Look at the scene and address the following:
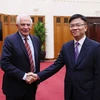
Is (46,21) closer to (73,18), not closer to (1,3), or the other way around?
(1,3)

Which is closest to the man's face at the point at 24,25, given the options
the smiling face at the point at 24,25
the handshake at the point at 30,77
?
the smiling face at the point at 24,25

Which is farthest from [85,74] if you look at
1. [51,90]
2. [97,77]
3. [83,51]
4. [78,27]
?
[51,90]

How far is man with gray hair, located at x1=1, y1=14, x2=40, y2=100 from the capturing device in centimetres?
235

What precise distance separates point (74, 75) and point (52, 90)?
336cm

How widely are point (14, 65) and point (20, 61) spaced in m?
0.08

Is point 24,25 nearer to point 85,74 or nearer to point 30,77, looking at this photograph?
point 30,77

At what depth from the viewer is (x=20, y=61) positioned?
239 cm

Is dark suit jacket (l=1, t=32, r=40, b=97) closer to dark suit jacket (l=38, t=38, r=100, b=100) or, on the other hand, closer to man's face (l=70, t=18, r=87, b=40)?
dark suit jacket (l=38, t=38, r=100, b=100)

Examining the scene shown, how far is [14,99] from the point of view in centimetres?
246

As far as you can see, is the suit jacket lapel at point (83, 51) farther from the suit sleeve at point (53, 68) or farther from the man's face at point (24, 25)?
the man's face at point (24, 25)

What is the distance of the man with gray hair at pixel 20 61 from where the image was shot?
7.72 ft

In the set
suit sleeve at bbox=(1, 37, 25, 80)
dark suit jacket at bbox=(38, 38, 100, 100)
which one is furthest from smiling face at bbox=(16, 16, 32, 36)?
dark suit jacket at bbox=(38, 38, 100, 100)

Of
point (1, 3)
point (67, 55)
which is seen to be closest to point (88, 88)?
point (67, 55)

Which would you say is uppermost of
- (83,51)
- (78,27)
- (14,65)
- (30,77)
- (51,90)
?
(78,27)
